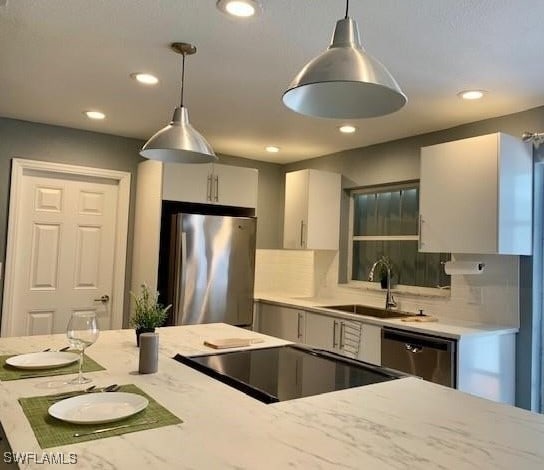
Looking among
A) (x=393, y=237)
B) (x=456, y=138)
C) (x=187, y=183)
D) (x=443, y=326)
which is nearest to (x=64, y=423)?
(x=443, y=326)

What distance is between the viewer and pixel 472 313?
3385 millimetres

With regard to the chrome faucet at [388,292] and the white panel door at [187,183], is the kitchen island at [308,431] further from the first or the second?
the white panel door at [187,183]

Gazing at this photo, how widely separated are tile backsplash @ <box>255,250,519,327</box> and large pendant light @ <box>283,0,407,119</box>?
86.6 inches

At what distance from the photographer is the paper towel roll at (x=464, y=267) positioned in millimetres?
3268

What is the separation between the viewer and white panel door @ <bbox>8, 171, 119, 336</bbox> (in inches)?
153

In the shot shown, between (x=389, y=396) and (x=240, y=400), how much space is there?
1.57ft

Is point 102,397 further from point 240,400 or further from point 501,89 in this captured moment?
point 501,89

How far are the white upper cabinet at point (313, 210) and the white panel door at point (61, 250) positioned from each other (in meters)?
1.63

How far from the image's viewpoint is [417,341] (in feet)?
9.96

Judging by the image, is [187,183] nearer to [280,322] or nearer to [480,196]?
[280,322]

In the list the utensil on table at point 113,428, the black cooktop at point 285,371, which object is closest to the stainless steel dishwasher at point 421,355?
the black cooktop at point 285,371

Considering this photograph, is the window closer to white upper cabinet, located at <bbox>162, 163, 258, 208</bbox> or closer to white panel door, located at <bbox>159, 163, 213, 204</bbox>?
white upper cabinet, located at <bbox>162, 163, 258, 208</bbox>

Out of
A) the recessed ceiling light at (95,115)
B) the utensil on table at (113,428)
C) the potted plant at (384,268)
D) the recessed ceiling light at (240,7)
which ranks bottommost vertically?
the utensil on table at (113,428)

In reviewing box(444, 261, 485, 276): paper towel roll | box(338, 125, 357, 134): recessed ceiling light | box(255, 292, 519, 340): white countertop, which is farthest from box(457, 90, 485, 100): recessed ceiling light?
box(255, 292, 519, 340): white countertop
